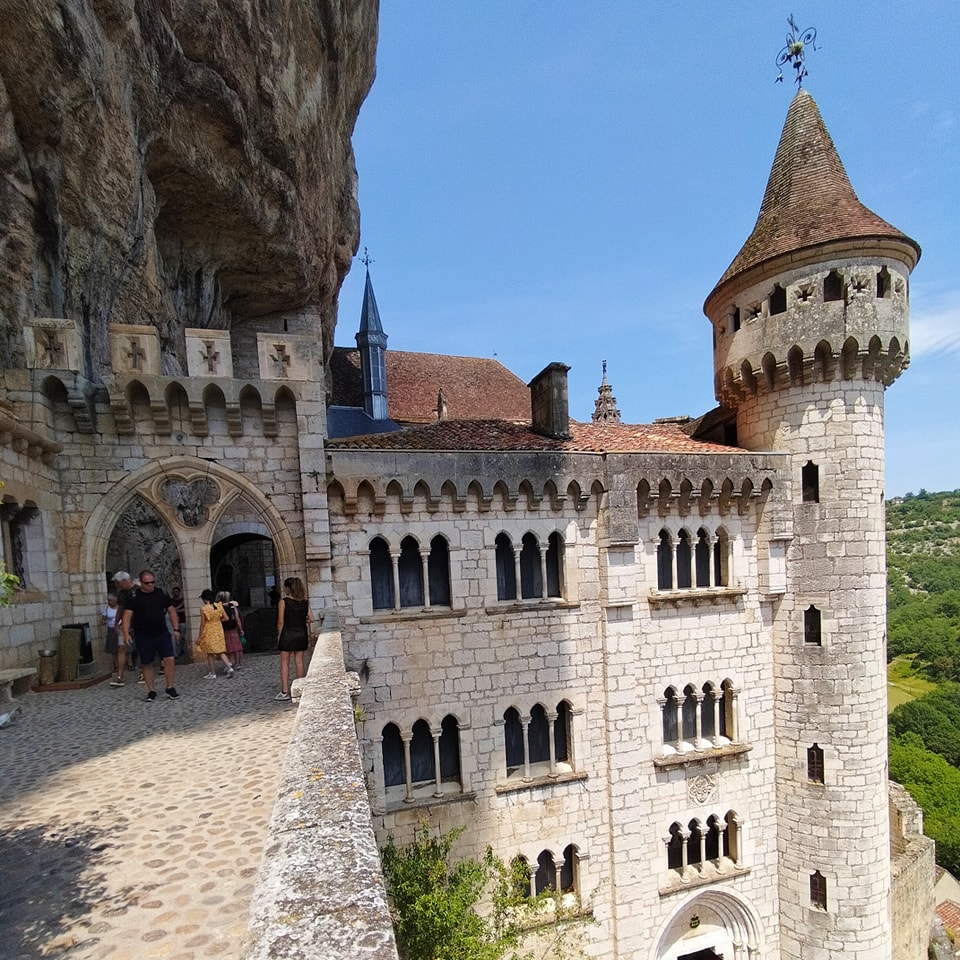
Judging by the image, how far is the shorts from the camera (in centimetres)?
785

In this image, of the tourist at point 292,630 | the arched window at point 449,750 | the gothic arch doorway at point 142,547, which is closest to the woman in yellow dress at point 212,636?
the tourist at point 292,630

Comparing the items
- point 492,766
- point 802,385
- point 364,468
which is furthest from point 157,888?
point 802,385

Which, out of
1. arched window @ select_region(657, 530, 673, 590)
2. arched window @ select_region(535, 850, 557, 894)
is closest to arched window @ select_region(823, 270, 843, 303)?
arched window @ select_region(657, 530, 673, 590)

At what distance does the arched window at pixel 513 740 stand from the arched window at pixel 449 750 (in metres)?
1.17

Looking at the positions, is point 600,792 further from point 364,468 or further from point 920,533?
point 920,533

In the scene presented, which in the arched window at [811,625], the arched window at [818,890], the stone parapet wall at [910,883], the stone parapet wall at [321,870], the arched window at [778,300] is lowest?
the stone parapet wall at [910,883]

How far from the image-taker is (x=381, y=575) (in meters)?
11.2

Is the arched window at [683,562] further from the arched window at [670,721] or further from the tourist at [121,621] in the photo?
the tourist at [121,621]

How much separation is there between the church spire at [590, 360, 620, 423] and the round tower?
52.0 ft

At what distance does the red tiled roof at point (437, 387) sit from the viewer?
2728 cm

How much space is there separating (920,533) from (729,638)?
15183 centimetres

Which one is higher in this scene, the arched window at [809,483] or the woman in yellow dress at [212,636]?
the arched window at [809,483]

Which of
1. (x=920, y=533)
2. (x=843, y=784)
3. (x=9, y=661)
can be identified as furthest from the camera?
(x=920, y=533)

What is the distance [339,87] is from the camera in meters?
15.2
